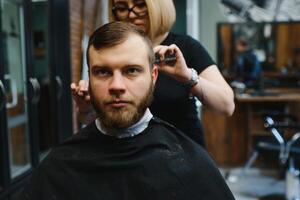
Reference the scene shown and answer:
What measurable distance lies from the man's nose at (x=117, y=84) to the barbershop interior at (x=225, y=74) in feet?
3.70

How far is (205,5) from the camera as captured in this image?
413 cm

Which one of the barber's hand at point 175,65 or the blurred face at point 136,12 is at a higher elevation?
the blurred face at point 136,12

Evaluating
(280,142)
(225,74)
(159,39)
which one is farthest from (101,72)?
(225,74)

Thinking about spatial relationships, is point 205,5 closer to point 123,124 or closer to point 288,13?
point 288,13

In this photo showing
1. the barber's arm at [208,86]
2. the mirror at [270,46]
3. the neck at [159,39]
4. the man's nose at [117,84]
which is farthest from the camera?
the mirror at [270,46]

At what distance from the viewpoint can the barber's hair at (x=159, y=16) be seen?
1040 mm

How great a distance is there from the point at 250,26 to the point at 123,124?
3.47 meters

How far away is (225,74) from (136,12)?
10.3ft

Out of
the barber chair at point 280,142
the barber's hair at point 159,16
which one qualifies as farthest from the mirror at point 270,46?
the barber's hair at point 159,16

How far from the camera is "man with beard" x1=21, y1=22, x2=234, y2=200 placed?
2.98 ft

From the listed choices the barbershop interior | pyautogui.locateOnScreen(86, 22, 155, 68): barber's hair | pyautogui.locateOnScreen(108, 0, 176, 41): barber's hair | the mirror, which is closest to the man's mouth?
pyautogui.locateOnScreen(86, 22, 155, 68): barber's hair

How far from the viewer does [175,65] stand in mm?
980

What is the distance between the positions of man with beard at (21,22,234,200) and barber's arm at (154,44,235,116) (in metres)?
0.03

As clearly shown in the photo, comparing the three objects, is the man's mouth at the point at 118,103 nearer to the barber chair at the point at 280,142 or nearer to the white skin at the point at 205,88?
the white skin at the point at 205,88
